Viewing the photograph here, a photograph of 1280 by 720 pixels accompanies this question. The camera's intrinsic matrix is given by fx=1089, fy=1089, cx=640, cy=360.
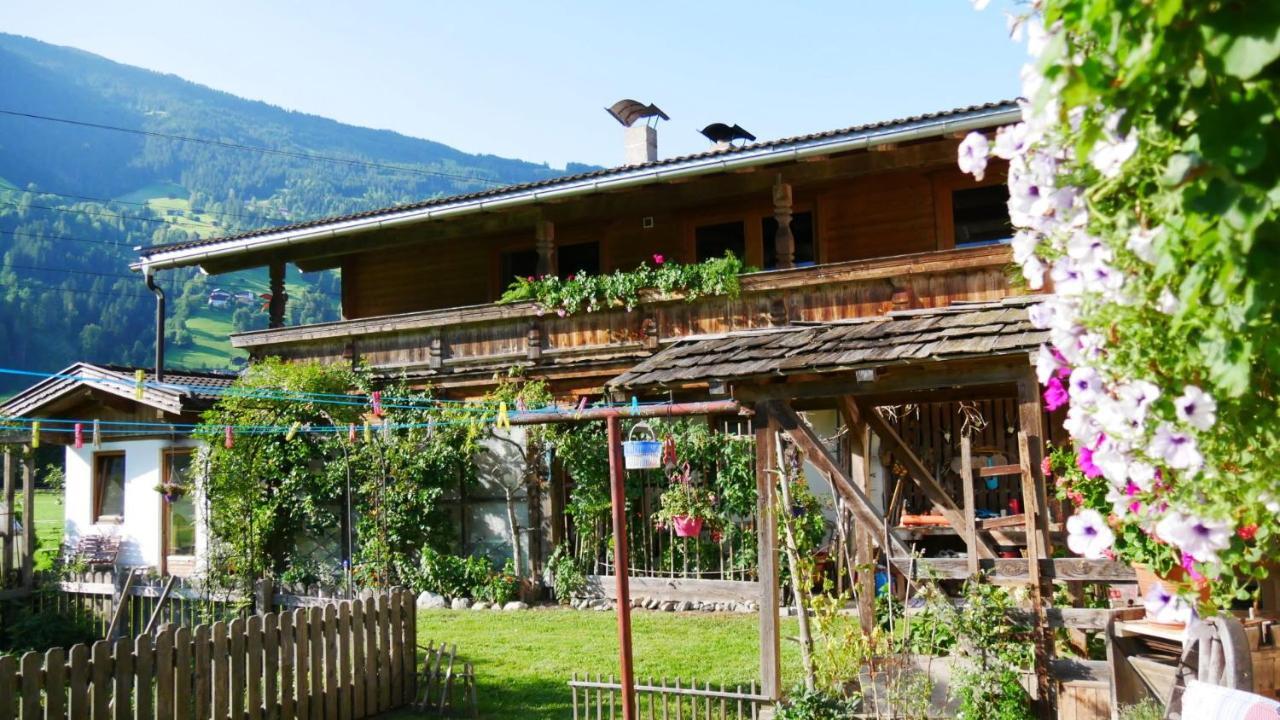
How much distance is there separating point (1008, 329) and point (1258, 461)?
200 inches

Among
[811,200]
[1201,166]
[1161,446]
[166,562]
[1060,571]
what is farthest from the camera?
[166,562]

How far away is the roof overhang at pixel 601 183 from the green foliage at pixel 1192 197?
32.9 feet

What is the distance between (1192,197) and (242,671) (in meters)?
7.50

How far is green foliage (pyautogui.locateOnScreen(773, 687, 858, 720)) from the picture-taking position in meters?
6.88

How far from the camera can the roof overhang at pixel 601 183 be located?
12469 mm

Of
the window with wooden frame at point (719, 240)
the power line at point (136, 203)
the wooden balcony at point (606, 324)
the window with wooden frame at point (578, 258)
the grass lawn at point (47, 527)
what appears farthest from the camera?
the power line at point (136, 203)

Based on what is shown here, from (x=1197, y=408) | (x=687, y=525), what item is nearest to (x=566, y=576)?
(x=687, y=525)

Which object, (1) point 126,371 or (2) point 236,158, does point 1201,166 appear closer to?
(1) point 126,371

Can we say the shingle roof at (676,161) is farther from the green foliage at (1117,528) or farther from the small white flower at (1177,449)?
the small white flower at (1177,449)

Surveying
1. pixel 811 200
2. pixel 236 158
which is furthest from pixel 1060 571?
pixel 236 158

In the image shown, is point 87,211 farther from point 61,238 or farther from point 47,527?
point 47,527

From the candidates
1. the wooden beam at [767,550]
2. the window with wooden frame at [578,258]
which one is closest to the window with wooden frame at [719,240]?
the window with wooden frame at [578,258]

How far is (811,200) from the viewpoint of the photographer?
15.9 meters

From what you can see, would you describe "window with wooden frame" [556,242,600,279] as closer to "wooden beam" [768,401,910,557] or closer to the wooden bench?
the wooden bench
